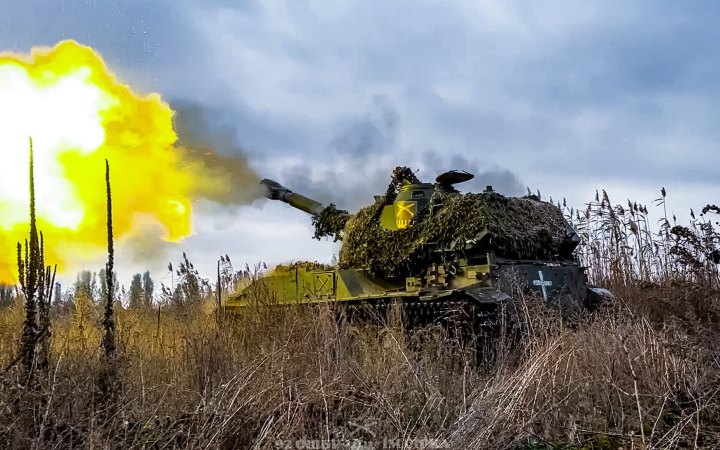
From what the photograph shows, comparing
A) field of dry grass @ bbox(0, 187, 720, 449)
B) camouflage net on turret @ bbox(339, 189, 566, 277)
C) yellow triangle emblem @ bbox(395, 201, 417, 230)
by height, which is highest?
yellow triangle emblem @ bbox(395, 201, 417, 230)

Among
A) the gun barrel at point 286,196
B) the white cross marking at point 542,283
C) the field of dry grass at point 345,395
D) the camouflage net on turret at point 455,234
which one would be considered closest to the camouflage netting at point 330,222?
the gun barrel at point 286,196

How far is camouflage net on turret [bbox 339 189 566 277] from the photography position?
927 centimetres

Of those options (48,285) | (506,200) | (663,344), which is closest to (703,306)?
(663,344)

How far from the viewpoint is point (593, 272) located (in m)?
11.8

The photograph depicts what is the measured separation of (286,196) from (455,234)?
14.3ft

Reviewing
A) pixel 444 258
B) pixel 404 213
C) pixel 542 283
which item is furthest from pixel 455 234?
pixel 542 283

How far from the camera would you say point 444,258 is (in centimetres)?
929

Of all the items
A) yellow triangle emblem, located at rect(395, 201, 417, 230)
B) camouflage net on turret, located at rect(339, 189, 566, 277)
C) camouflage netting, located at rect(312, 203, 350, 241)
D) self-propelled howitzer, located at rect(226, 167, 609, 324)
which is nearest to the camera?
self-propelled howitzer, located at rect(226, 167, 609, 324)

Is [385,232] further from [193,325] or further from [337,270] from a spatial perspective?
[193,325]

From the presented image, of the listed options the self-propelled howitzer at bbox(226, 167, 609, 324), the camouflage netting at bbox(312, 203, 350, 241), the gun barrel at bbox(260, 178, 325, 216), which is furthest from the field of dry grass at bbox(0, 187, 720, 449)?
the gun barrel at bbox(260, 178, 325, 216)

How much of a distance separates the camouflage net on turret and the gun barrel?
6.45 ft

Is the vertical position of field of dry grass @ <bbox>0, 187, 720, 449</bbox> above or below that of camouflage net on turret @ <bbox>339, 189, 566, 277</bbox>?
below

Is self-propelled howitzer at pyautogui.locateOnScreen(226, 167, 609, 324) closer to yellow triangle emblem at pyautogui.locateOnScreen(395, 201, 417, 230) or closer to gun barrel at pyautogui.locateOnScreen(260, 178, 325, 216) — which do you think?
yellow triangle emblem at pyautogui.locateOnScreen(395, 201, 417, 230)

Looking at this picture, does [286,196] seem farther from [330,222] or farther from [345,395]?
[345,395]
